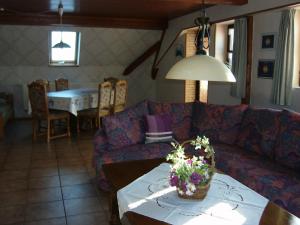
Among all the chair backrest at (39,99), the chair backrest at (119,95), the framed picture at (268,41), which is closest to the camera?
the framed picture at (268,41)

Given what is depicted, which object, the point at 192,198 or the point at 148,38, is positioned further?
the point at 148,38

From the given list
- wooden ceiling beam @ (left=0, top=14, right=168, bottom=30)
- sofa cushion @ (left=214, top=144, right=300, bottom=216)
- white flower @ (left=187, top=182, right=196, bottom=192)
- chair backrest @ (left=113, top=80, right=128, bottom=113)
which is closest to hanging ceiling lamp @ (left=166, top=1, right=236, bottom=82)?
white flower @ (left=187, top=182, right=196, bottom=192)

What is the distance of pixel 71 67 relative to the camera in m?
7.62

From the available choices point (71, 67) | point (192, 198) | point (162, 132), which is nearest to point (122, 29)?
point (71, 67)

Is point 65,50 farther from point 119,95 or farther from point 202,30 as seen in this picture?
point 202,30

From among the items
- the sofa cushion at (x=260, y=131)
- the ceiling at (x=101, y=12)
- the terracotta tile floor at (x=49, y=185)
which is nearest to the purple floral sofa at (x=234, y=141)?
the sofa cushion at (x=260, y=131)

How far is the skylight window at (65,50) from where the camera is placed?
286 inches

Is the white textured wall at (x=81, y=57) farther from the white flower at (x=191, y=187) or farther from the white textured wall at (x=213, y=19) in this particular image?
the white flower at (x=191, y=187)

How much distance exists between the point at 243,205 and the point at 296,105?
8.05 feet

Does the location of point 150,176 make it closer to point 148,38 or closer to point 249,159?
point 249,159

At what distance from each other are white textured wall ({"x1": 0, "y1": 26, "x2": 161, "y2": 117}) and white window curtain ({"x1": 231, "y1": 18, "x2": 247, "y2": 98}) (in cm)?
303

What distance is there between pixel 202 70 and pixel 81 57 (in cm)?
600

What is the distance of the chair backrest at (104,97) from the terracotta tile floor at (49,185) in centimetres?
68

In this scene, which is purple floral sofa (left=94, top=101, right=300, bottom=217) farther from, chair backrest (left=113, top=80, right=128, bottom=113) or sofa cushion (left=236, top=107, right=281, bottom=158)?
chair backrest (left=113, top=80, right=128, bottom=113)
